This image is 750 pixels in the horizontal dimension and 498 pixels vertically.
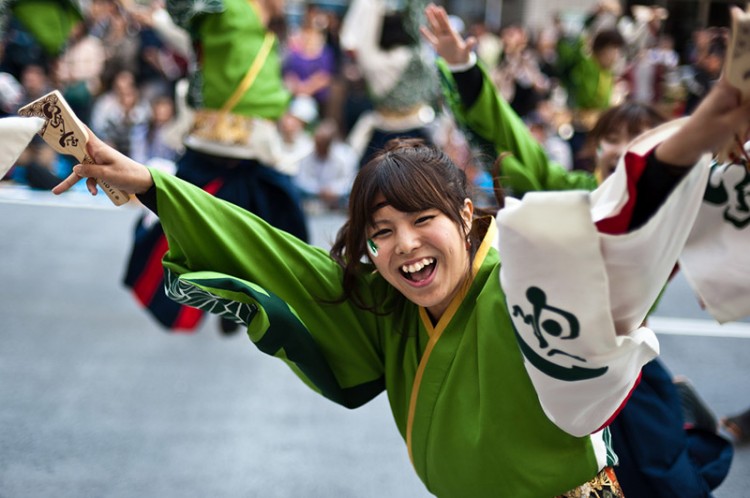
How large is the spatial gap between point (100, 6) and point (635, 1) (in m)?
5.36

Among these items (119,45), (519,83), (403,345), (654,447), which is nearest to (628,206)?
(403,345)

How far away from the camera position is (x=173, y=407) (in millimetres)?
2336

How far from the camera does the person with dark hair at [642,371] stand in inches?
58.4

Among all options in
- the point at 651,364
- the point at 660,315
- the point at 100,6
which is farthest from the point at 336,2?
the point at 651,364

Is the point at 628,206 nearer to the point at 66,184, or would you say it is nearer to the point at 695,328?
the point at 66,184

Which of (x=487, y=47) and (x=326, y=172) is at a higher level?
(x=487, y=47)

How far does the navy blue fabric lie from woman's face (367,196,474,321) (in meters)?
0.52

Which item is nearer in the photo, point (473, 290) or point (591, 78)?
point (473, 290)

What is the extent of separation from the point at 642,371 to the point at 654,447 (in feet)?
0.52

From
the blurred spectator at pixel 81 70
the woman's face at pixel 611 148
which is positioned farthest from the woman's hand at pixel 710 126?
the blurred spectator at pixel 81 70

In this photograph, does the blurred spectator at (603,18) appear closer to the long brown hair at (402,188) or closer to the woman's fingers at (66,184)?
the long brown hair at (402,188)

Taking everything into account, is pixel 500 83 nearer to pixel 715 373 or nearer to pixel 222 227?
pixel 715 373

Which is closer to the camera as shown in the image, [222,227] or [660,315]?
[222,227]

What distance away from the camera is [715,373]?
2596 millimetres
